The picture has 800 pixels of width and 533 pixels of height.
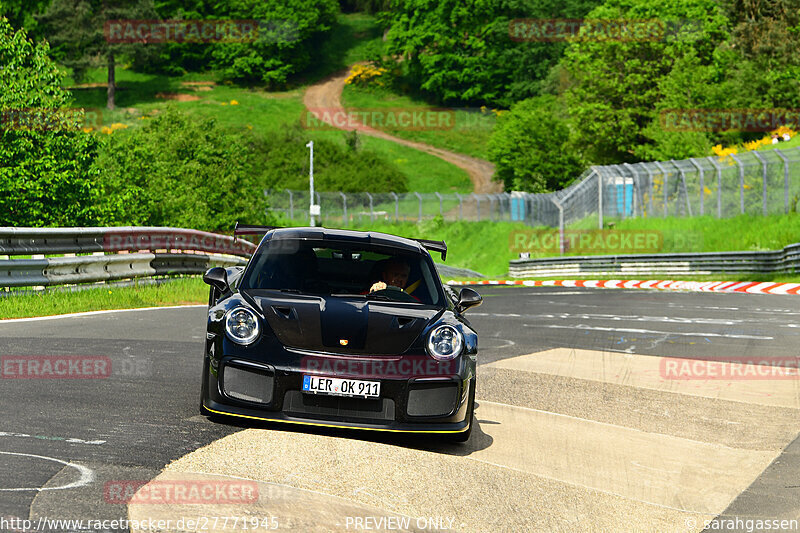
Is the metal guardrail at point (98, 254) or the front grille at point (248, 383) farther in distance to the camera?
the metal guardrail at point (98, 254)

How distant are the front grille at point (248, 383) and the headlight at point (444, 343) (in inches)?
40.9

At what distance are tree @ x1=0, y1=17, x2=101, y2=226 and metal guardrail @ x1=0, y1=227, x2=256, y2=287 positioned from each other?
14.0 feet

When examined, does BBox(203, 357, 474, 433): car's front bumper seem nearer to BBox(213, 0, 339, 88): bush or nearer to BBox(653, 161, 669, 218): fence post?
BBox(653, 161, 669, 218): fence post

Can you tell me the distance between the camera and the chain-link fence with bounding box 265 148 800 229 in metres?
36.1

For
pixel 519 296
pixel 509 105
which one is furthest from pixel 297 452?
pixel 509 105

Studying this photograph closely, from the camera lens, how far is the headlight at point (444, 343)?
21.7 feet

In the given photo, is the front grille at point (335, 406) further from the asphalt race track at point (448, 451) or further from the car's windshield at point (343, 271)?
the car's windshield at point (343, 271)

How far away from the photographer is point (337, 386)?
634 centimetres

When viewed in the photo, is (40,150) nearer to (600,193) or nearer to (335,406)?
(335,406)

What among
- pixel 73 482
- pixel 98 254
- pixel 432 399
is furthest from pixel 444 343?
pixel 98 254

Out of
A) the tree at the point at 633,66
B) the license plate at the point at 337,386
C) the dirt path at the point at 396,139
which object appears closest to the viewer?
the license plate at the point at 337,386

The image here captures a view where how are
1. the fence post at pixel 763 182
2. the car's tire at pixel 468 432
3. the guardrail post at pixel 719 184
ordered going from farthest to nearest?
the guardrail post at pixel 719 184
the fence post at pixel 763 182
the car's tire at pixel 468 432

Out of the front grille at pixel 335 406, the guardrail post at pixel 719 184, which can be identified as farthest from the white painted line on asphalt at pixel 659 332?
the guardrail post at pixel 719 184

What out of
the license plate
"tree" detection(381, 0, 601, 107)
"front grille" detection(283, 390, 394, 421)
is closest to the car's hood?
the license plate
